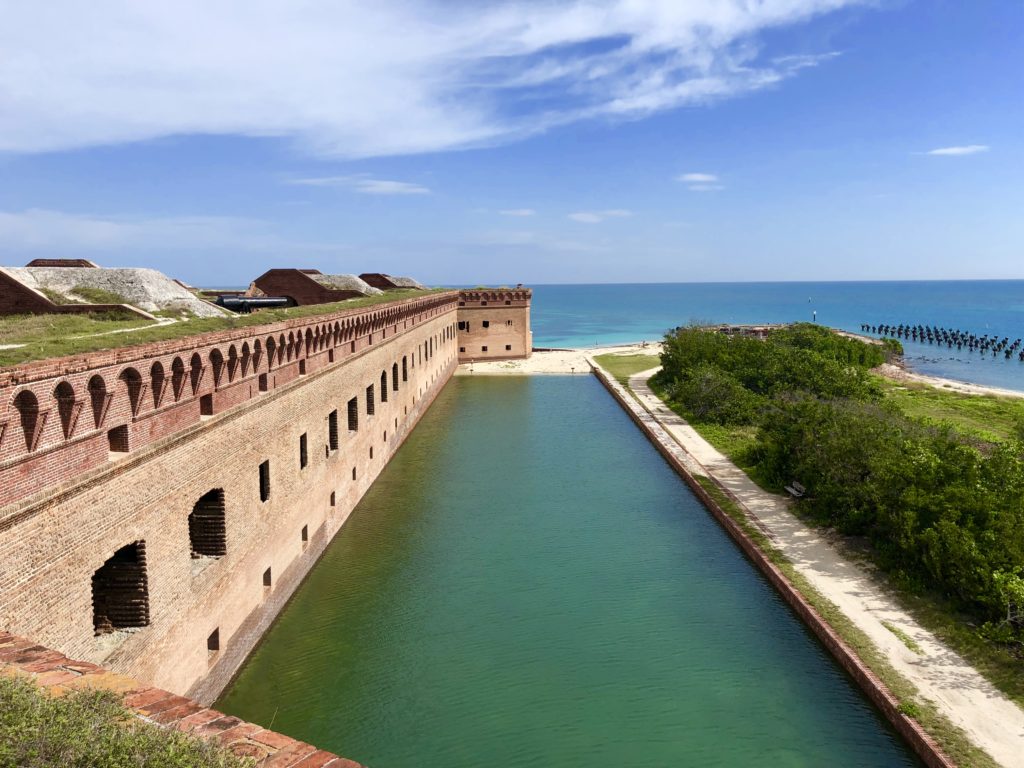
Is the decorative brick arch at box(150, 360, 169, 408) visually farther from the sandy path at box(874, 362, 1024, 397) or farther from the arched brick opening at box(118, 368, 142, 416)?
the sandy path at box(874, 362, 1024, 397)

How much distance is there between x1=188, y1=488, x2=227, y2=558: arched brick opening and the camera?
10297 mm

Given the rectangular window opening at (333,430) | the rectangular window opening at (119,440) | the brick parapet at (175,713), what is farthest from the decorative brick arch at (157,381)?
the rectangular window opening at (333,430)

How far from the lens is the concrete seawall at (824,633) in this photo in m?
8.77

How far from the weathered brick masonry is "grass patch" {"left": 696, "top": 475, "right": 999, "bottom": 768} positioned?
30.9 ft

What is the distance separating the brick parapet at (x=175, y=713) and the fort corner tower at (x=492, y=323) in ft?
153

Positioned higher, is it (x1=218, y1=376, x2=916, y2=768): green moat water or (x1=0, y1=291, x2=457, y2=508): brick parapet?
(x1=0, y1=291, x2=457, y2=508): brick parapet

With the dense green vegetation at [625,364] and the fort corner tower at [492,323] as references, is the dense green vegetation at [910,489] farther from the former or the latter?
the fort corner tower at [492,323]

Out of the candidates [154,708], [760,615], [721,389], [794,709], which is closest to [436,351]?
[721,389]

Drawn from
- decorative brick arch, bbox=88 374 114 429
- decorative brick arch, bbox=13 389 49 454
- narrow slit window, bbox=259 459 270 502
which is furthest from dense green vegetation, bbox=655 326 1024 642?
decorative brick arch, bbox=13 389 49 454

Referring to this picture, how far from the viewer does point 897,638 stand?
1112 centimetres

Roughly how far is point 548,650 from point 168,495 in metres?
6.31

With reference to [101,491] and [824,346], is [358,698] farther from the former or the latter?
[824,346]

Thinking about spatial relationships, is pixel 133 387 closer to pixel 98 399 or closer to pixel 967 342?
pixel 98 399

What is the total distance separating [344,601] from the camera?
13.4m
